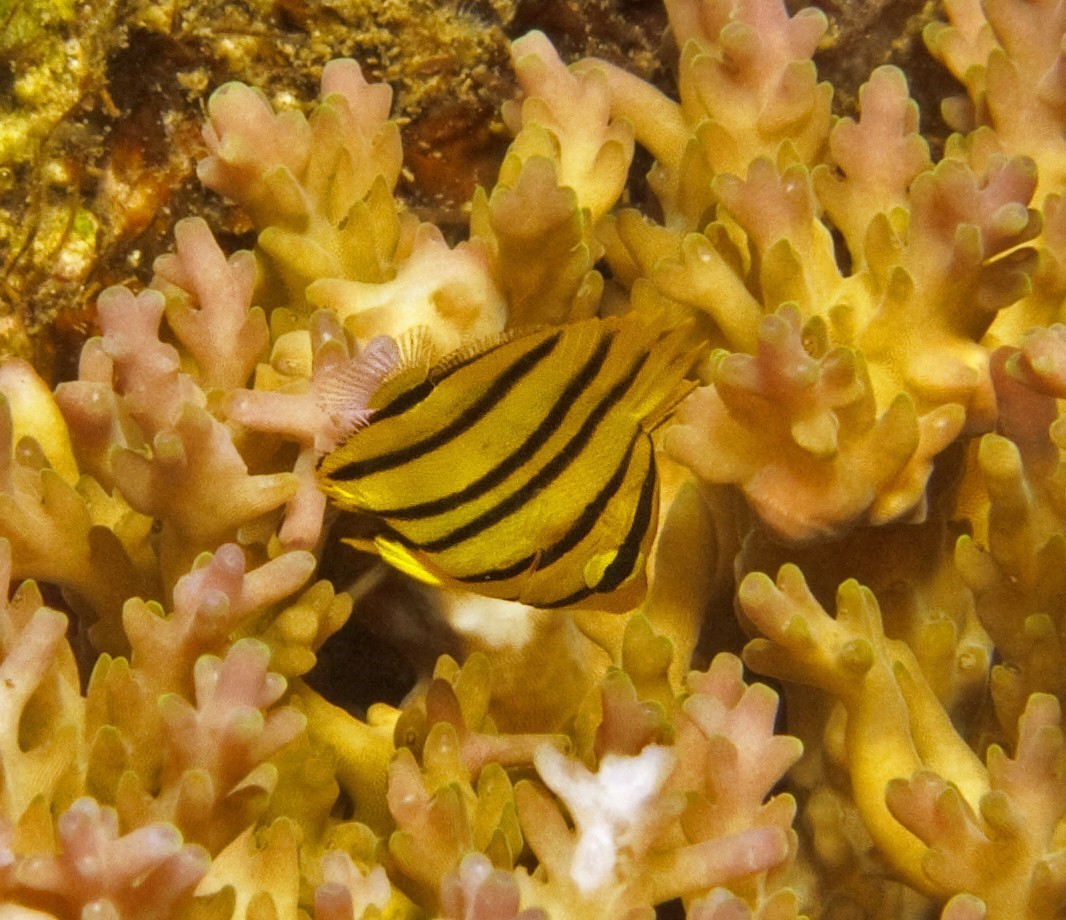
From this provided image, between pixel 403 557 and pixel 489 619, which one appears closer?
pixel 403 557

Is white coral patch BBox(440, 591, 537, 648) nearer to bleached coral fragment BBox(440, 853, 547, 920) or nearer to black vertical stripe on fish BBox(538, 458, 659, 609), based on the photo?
black vertical stripe on fish BBox(538, 458, 659, 609)

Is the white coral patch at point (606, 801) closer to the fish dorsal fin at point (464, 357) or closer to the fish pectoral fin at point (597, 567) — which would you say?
the fish pectoral fin at point (597, 567)

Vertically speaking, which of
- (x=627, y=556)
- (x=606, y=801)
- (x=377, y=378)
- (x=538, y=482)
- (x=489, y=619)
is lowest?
(x=489, y=619)

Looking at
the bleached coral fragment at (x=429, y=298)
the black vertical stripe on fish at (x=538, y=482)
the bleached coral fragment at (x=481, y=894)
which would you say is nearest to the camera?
the bleached coral fragment at (x=481, y=894)

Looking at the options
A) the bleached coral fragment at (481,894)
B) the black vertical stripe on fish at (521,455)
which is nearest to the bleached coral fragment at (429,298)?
the black vertical stripe on fish at (521,455)

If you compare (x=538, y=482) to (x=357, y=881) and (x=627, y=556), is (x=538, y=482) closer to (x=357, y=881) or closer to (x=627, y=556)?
(x=627, y=556)

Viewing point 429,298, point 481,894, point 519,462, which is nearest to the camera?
point 481,894

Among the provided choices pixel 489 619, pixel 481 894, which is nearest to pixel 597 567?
pixel 481 894

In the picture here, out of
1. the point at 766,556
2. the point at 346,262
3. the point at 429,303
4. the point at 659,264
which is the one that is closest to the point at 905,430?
the point at 766,556
